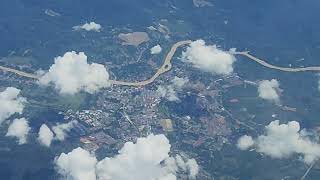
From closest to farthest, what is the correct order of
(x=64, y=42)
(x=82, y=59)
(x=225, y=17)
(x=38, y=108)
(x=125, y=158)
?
(x=125, y=158)
(x=38, y=108)
(x=82, y=59)
(x=64, y=42)
(x=225, y=17)

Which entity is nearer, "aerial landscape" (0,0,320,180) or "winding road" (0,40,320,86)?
"aerial landscape" (0,0,320,180)

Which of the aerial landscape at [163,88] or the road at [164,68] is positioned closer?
the aerial landscape at [163,88]

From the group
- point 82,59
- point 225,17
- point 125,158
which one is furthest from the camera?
point 225,17

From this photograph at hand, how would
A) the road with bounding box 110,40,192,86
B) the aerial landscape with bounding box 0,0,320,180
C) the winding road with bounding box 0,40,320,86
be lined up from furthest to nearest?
the road with bounding box 110,40,192,86, the winding road with bounding box 0,40,320,86, the aerial landscape with bounding box 0,0,320,180

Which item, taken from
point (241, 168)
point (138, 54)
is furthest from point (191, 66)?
point (241, 168)

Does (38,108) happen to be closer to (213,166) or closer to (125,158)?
(125,158)

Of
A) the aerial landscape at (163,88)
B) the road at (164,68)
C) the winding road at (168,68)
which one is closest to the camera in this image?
the aerial landscape at (163,88)

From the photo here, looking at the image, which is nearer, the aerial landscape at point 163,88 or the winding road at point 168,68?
the aerial landscape at point 163,88

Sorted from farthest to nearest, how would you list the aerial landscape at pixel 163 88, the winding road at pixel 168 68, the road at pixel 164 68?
1. the road at pixel 164 68
2. the winding road at pixel 168 68
3. the aerial landscape at pixel 163 88
